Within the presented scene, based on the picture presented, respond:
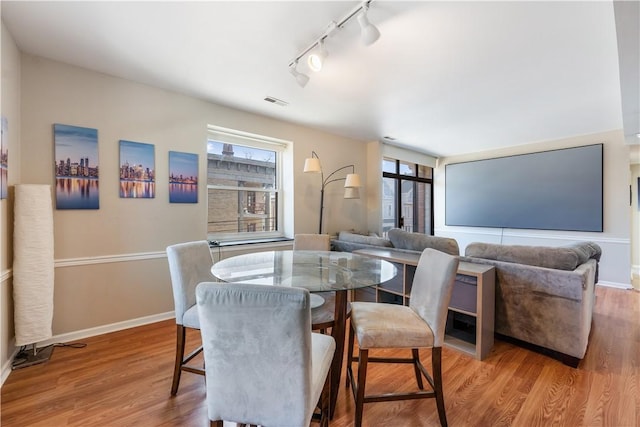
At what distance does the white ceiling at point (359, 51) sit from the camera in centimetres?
174

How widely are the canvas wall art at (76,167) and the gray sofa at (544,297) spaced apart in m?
3.47

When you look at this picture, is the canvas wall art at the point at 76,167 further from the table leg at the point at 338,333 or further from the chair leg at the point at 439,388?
the chair leg at the point at 439,388

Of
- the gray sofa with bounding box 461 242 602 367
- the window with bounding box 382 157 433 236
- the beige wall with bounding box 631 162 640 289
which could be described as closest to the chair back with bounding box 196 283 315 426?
the gray sofa with bounding box 461 242 602 367

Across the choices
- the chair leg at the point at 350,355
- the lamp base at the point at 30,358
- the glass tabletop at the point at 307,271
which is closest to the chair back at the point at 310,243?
the glass tabletop at the point at 307,271

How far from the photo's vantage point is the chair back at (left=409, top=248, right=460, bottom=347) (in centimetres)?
148

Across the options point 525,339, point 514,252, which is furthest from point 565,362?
point 514,252

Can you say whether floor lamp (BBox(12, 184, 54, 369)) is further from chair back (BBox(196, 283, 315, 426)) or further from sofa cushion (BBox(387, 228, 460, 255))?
sofa cushion (BBox(387, 228, 460, 255))

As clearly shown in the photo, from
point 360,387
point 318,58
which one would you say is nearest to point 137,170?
point 318,58

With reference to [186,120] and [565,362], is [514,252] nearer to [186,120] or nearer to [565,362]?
[565,362]

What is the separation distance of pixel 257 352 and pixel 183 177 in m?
2.55

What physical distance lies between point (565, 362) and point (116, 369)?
3344 mm

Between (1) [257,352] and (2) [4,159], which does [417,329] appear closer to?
(1) [257,352]

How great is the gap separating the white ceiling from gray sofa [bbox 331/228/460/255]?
1.51 m

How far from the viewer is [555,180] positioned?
4621 mm
